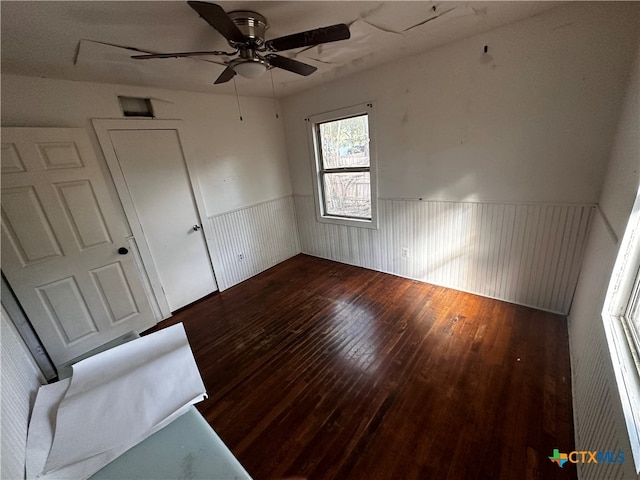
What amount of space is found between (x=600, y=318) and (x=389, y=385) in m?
1.21

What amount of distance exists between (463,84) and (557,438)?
259 centimetres

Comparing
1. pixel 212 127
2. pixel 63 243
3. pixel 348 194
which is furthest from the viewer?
pixel 348 194

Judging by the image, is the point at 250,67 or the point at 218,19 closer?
the point at 218,19

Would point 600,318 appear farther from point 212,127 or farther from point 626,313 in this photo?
point 212,127

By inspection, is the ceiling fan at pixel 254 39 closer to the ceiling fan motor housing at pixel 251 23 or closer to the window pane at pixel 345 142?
the ceiling fan motor housing at pixel 251 23

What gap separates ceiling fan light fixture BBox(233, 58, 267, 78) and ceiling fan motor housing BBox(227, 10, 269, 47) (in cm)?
9

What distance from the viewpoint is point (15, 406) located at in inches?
35.5

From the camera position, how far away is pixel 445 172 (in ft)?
8.21

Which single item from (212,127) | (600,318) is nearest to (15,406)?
(600,318)

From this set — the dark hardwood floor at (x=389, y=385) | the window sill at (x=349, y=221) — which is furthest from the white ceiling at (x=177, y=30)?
the dark hardwood floor at (x=389, y=385)

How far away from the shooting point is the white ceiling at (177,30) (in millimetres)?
1304

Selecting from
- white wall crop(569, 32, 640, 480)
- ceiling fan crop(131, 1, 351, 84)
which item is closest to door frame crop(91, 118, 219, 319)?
ceiling fan crop(131, 1, 351, 84)

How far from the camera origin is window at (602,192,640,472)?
91 cm

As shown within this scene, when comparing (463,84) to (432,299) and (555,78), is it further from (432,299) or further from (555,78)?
(432,299)
